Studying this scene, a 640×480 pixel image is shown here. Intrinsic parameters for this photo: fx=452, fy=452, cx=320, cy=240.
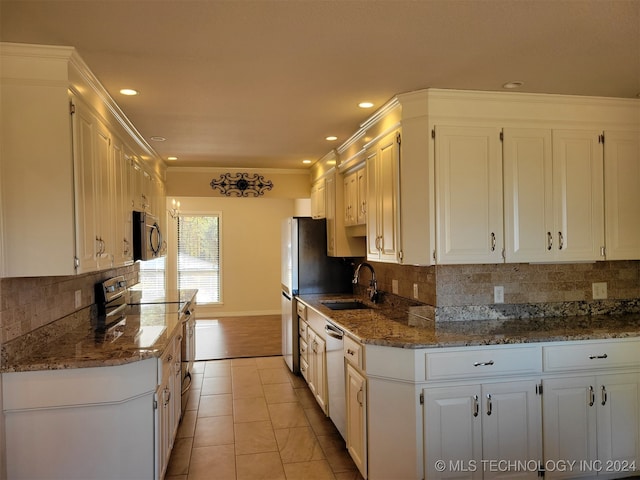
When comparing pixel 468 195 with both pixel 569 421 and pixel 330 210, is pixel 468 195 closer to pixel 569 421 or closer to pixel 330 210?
pixel 569 421

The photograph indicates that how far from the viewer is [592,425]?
8.68 ft

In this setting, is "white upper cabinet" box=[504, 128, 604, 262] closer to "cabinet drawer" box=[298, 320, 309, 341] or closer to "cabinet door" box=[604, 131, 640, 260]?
"cabinet door" box=[604, 131, 640, 260]

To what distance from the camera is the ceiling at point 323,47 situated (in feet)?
6.06

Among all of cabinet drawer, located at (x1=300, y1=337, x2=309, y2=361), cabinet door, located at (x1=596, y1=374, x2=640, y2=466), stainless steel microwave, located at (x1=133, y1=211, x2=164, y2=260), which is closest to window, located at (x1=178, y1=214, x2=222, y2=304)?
cabinet drawer, located at (x1=300, y1=337, x2=309, y2=361)

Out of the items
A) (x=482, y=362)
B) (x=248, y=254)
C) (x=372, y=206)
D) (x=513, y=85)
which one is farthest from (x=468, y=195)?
(x=248, y=254)

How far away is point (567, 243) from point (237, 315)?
7193 mm

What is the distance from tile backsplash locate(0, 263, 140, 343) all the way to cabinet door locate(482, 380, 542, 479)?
2.50 meters

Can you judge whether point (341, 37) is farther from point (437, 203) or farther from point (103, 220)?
point (103, 220)

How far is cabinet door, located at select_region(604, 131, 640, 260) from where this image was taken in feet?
10.1

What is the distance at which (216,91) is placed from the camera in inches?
112

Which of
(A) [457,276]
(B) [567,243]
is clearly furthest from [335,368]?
(B) [567,243]

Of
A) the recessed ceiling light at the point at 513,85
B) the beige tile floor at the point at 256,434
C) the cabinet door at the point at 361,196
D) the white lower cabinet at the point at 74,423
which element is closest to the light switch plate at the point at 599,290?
the recessed ceiling light at the point at 513,85

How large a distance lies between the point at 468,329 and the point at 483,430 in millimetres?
586

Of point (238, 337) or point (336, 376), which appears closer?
point (336, 376)
